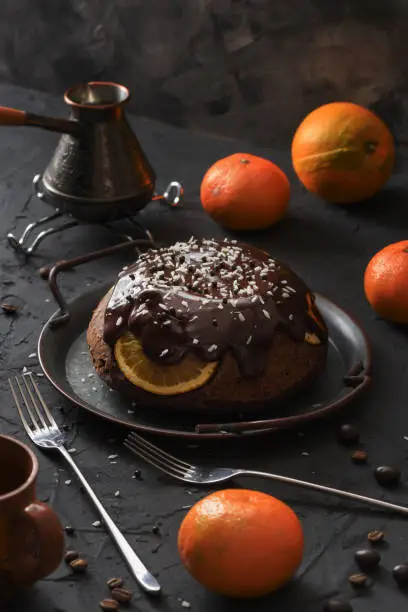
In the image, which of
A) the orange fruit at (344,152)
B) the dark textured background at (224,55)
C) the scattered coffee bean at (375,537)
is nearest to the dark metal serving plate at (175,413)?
the scattered coffee bean at (375,537)

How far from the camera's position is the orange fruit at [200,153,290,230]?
2.14 m

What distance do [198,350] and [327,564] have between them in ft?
1.27

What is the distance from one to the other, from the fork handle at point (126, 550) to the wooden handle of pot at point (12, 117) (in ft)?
2.74

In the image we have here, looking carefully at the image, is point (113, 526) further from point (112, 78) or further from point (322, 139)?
point (112, 78)

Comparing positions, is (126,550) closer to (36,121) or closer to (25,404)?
(25,404)

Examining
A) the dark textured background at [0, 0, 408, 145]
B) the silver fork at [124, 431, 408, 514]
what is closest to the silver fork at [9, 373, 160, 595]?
the silver fork at [124, 431, 408, 514]

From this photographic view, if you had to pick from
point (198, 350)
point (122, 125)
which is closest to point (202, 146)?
point (122, 125)

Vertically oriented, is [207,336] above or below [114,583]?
above

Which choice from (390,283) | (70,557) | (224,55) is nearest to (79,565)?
(70,557)

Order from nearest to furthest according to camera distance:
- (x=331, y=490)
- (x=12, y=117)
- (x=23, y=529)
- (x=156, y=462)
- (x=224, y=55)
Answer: (x=23, y=529) < (x=331, y=490) < (x=156, y=462) < (x=12, y=117) < (x=224, y=55)

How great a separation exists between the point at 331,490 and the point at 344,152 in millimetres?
1042

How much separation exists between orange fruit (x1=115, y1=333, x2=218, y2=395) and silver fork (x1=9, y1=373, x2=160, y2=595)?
15 cm

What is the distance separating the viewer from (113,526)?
1348mm

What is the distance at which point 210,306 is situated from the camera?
1.55m
